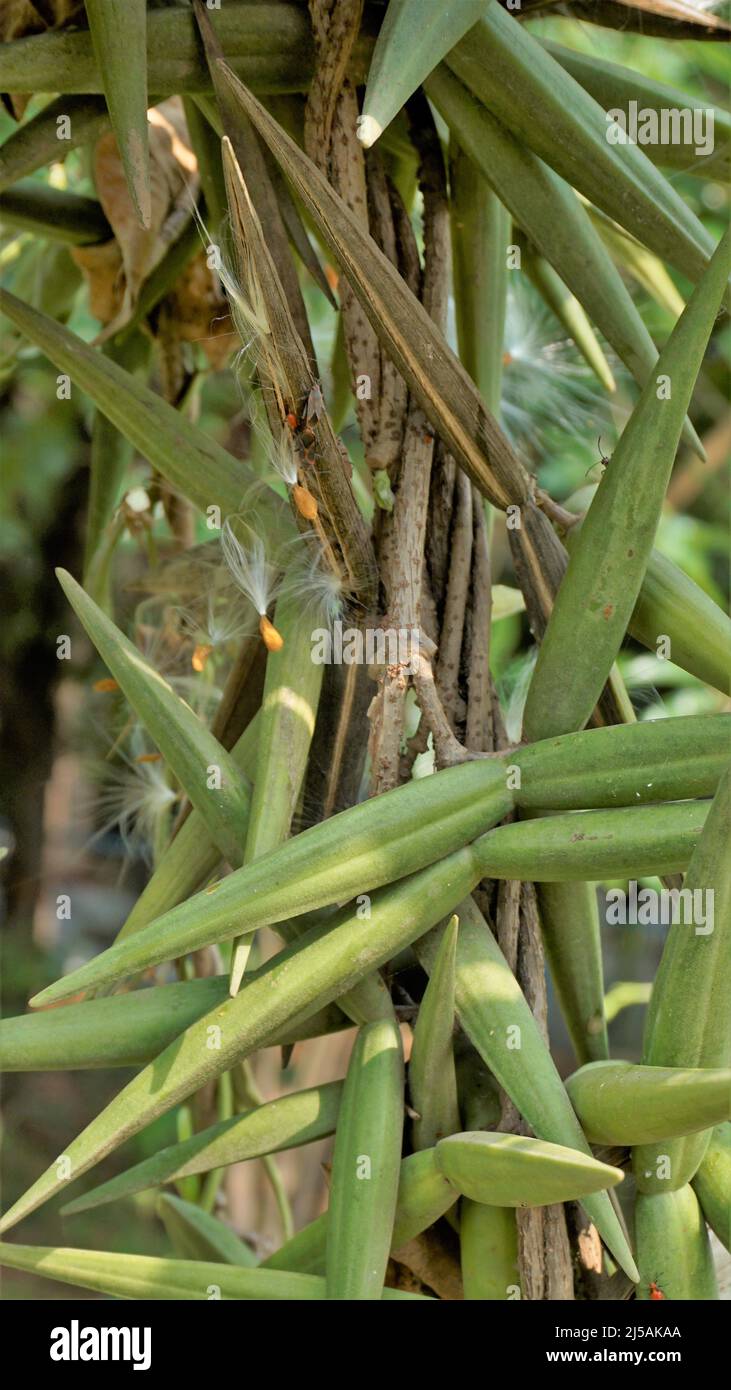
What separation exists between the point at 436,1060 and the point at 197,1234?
0.28 metres

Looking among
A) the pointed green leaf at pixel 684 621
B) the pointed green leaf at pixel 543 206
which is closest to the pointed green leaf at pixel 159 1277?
the pointed green leaf at pixel 684 621

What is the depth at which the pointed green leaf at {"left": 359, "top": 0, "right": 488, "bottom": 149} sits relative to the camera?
35 centimetres

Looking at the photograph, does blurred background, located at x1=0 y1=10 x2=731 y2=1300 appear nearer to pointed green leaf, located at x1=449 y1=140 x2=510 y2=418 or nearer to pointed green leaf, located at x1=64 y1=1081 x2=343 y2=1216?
pointed green leaf, located at x1=449 y1=140 x2=510 y2=418

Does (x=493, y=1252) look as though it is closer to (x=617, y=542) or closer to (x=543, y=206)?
(x=617, y=542)

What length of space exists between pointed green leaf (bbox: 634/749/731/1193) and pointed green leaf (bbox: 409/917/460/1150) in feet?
0.20

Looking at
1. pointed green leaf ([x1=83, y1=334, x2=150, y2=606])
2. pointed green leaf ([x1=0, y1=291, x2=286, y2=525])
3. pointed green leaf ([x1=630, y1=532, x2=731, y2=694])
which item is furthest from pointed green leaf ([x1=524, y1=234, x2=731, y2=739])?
pointed green leaf ([x1=83, y1=334, x2=150, y2=606])

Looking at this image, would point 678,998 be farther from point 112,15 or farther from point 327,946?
point 112,15

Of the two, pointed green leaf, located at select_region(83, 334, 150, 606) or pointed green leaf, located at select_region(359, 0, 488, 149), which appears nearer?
pointed green leaf, located at select_region(359, 0, 488, 149)

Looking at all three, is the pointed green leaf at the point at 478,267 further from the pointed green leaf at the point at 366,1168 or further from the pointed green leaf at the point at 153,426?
the pointed green leaf at the point at 366,1168

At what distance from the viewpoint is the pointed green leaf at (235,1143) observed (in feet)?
1.30

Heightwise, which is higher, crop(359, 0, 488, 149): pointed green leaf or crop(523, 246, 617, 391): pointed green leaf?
crop(523, 246, 617, 391): pointed green leaf

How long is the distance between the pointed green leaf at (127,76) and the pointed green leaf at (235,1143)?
0.29 m

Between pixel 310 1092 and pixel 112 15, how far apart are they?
35 centimetres

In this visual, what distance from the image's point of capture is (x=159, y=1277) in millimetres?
380
